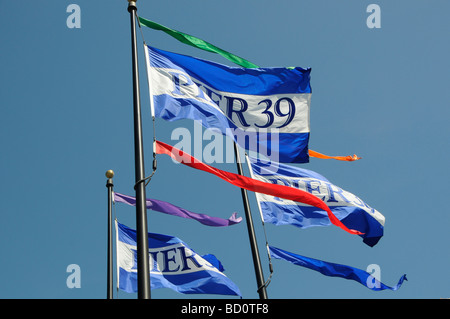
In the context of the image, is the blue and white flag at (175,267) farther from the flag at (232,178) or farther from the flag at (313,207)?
the flag at (232,178)

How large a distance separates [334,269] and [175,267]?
16.0 feet

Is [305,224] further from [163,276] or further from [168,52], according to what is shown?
[168,52]

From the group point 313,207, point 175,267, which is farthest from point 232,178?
point 175,267

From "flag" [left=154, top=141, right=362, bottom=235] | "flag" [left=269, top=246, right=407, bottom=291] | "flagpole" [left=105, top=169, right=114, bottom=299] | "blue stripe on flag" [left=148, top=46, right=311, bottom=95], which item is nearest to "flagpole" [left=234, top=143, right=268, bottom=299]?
"blue stripe on flag" [left=148, top=46, right=311, bottom=95]

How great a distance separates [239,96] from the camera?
468 inches

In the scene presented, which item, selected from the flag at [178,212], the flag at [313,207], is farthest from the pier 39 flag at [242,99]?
the flag at [178,212]

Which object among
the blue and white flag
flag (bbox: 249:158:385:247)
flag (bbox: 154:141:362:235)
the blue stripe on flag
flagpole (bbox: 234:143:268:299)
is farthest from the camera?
the blue and white flag

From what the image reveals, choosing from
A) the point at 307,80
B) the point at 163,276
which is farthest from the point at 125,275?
the point at 307,80

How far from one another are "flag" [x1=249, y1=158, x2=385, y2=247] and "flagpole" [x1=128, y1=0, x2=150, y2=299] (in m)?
5.94

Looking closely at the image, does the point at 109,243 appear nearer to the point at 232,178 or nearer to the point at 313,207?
the point at 232,178

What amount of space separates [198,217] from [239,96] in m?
4.92

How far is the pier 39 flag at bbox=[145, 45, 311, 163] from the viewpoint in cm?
1016

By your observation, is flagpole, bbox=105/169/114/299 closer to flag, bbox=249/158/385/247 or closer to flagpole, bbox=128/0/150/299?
flag, bbox=249/158/385/247
